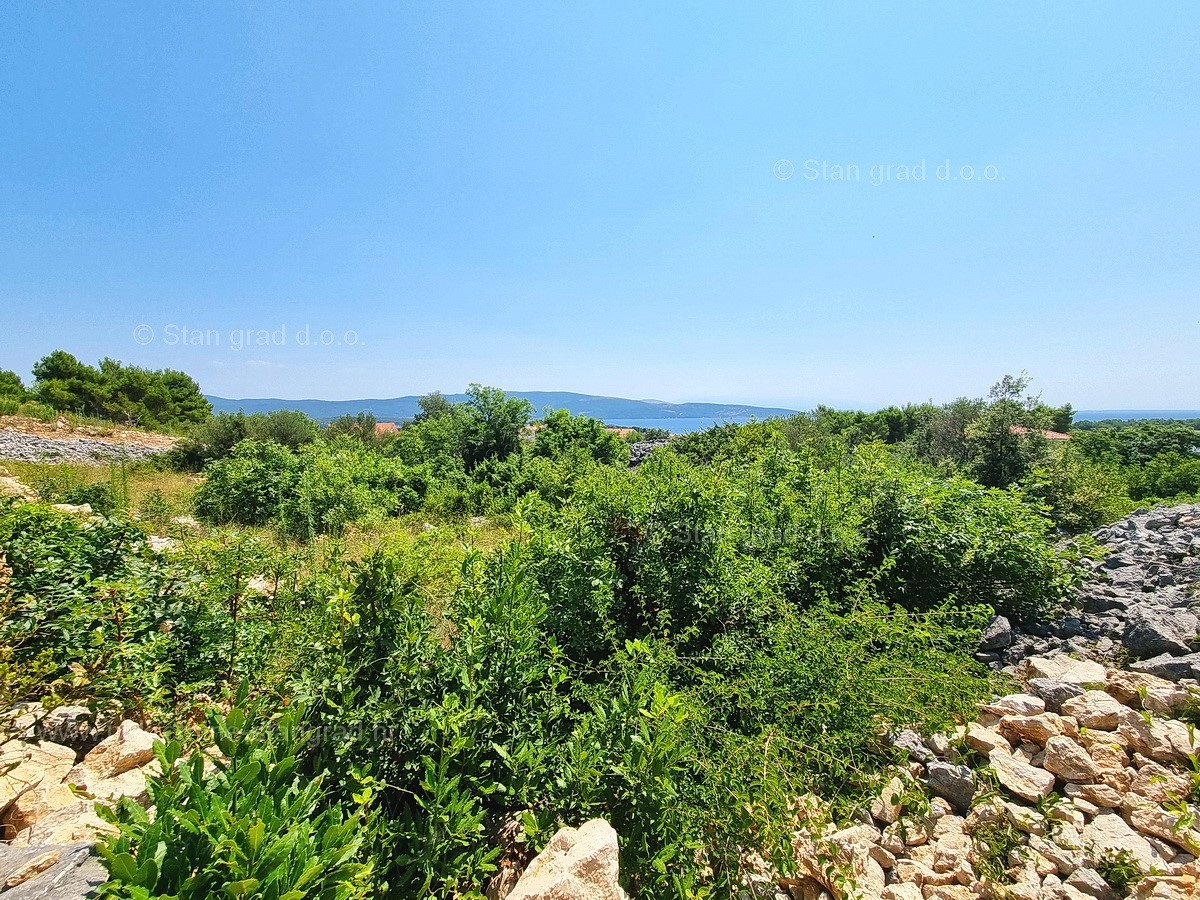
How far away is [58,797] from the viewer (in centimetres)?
216

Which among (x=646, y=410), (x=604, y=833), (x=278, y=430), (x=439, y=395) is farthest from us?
(x=646, y=410)

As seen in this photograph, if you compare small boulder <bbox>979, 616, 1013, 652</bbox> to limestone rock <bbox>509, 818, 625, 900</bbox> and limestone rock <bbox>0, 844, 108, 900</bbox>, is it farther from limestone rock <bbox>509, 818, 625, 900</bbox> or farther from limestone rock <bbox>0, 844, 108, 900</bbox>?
limestone rock <bbox>0, 844, 108, 900</bbox>

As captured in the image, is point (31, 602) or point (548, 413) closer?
point (31, 602)

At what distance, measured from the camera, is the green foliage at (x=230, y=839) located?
1.20 m

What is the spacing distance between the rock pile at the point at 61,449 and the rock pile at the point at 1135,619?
823 inches

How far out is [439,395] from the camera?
38531 mm

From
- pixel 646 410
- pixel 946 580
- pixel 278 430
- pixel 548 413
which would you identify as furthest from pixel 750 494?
pixel 646 410

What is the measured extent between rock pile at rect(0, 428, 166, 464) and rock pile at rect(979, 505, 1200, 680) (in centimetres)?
2091

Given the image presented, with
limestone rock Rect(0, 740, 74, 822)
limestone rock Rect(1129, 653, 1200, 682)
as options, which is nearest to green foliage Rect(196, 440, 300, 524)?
limestone rock Rect(0, 740, 74, 822)

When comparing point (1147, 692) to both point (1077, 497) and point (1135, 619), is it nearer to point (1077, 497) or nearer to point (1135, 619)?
point (1135, 619)

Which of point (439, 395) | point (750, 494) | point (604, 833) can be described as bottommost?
point (604, 833)

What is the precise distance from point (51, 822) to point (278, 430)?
19.2 metres

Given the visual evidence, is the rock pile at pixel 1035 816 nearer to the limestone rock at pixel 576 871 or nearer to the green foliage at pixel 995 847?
the green foliage at pixel 995 847

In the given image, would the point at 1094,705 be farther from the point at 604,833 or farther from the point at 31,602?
the point at 31,602
